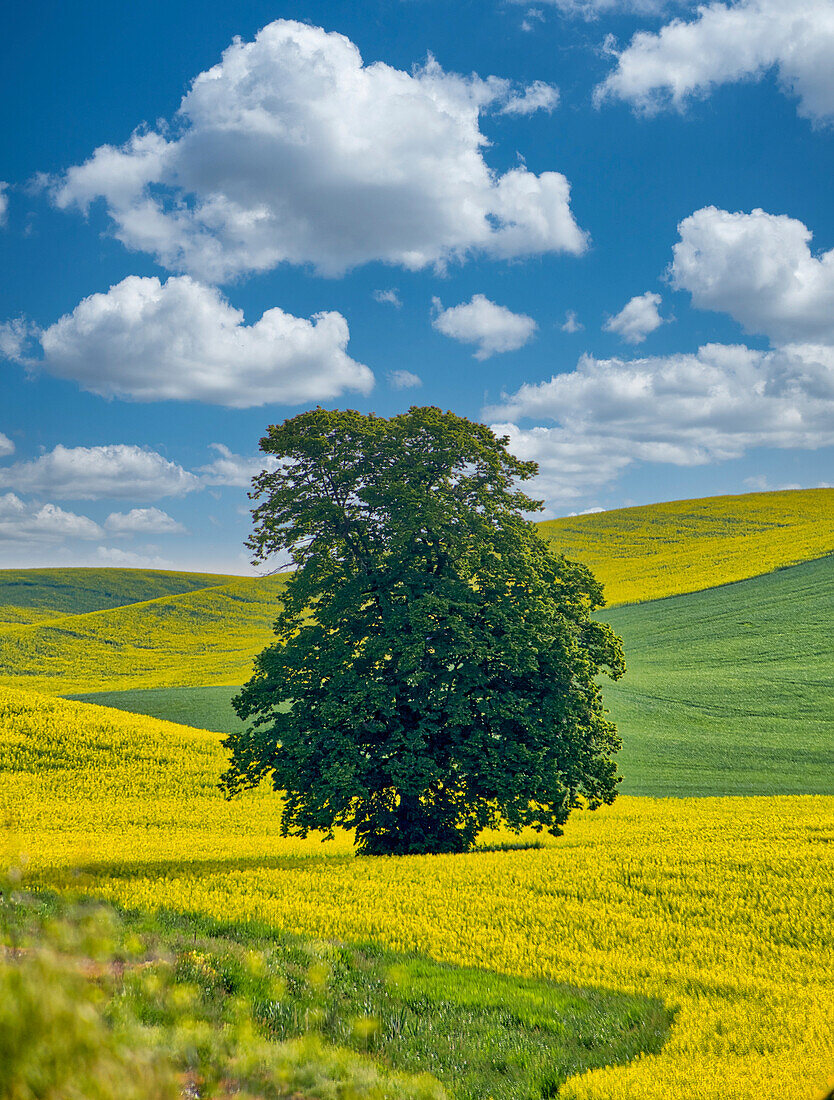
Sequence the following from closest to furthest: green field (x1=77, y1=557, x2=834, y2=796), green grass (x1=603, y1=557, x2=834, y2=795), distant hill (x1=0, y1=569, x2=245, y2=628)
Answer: green grass (x1=603, y1=557, x2=834, y2=795)
green field (x1=77, y1=557, x2=834, y2=796)
distant hill (x1=0, y1=569, x2=245, y2=628)

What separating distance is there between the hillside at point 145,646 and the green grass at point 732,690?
123 ft

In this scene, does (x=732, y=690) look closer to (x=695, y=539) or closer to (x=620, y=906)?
(x=620, y=906)

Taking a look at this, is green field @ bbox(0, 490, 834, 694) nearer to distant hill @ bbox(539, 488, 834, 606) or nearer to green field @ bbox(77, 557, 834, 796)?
distant hill @ bbox(539, 488, 834, 606)

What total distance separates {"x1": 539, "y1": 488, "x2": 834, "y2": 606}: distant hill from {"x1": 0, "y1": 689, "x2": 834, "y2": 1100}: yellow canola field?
56029mm

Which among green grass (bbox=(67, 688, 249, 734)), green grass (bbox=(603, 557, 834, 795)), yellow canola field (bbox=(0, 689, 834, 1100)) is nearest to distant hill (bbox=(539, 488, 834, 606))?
green grass (bbox=(603, 557, 834, 795))

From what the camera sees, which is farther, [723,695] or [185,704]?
[185,704]

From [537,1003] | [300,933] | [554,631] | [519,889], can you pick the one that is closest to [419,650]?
[554,631]

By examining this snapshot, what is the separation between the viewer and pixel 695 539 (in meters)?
104

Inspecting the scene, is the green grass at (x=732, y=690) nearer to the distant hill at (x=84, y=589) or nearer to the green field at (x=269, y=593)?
the green field at (x=269, y=593)

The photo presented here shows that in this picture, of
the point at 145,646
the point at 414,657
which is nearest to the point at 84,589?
the point at 145,646

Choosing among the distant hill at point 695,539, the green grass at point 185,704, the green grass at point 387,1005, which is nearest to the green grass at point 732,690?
the distant hill at point 695,539

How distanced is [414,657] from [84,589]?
192 meters

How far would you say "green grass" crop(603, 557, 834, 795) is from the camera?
31.1 m

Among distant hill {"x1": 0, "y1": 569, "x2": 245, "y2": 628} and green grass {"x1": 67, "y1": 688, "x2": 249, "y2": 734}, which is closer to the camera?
green grass {"x1": 67, "y1": 688, "x2": 249, "y2": 734}
